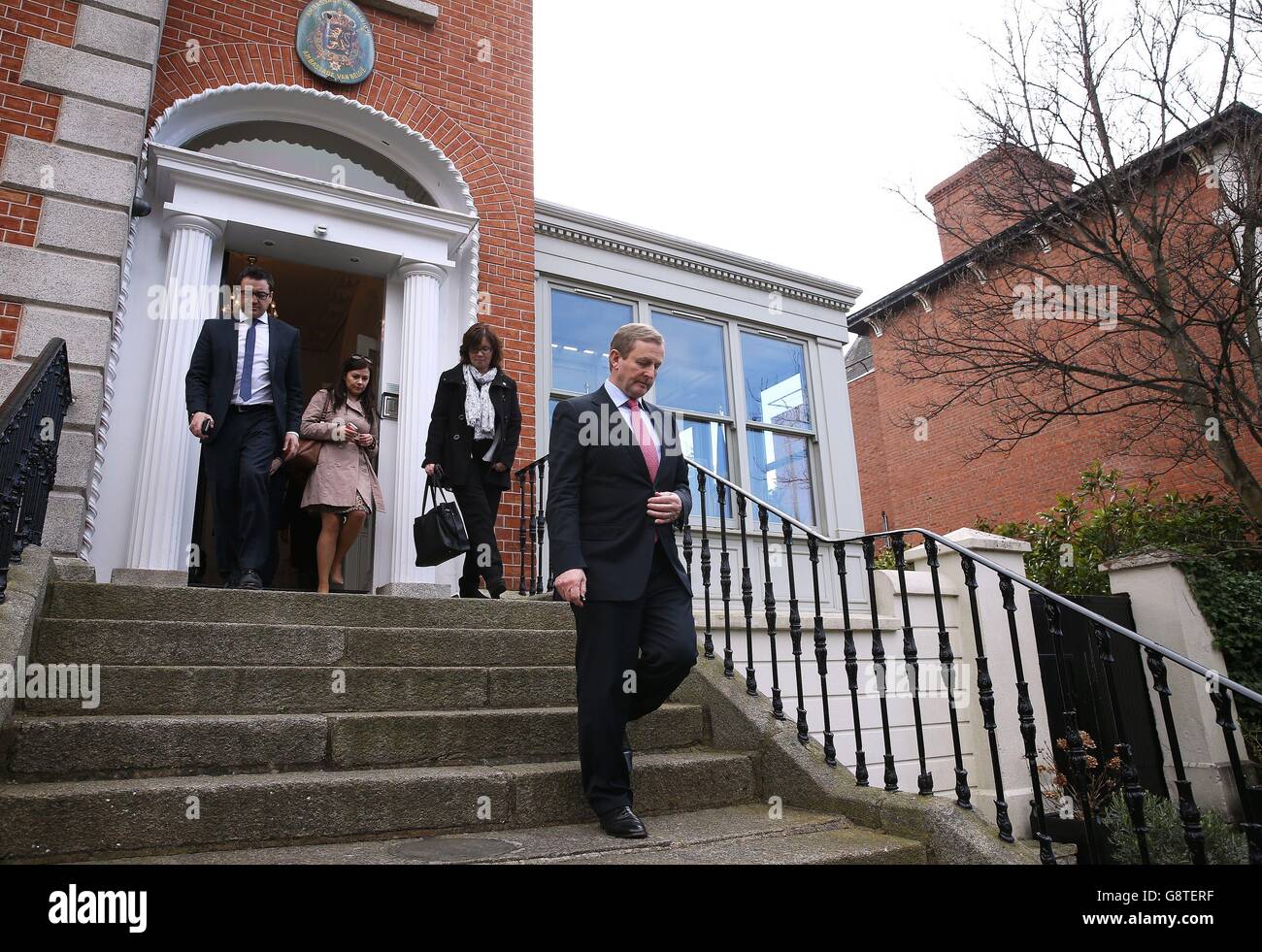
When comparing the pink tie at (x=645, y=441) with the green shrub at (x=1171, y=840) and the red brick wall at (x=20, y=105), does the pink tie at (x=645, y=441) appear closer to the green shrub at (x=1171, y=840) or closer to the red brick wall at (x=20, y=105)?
the red brick wall at (x=20, y=105)

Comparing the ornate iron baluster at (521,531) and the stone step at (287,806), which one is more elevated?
the ornate iron baluster at (521,531)

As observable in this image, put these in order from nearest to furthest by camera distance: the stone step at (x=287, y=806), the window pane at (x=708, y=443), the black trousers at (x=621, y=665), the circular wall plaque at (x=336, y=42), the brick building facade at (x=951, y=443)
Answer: the stone step at (x=287, y=806) < the black trousers at (x=621, y=665) < the circular wall plaque at (x=336, y=42) < the window pane at (x=708, y=443) < the brick building facade at (x=951, y=443)

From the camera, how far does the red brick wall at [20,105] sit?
15.7ft

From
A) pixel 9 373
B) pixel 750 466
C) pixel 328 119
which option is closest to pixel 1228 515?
pixel 750 466

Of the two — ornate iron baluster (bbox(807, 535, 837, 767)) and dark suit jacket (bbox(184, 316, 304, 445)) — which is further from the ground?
dark suit jacket (bbox(184, 316, 304, 445))

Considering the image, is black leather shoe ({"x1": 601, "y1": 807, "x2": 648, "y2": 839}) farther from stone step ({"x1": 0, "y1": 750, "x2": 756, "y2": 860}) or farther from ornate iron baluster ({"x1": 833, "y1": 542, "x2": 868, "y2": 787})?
ornate iron baluster ({"x1": 833, "y1": 542, "x2": 868, "y2": 787})

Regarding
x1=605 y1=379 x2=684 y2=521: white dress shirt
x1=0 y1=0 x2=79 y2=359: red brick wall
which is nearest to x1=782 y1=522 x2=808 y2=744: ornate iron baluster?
x1=605 y1=379 x2=684 y2=521: white dress shirt

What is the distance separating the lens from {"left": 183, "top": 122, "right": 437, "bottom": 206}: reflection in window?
6457mm

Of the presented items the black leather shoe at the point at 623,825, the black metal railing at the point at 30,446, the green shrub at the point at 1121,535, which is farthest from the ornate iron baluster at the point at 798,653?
the green shrub at the point at 1121,535

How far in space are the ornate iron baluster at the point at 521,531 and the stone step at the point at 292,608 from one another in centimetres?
145

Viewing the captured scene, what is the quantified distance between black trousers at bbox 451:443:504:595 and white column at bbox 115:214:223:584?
1800 mm

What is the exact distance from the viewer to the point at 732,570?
805 centimetres

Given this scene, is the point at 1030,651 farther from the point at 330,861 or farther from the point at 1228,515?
the point at 330,861

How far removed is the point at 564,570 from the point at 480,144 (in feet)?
17.9
